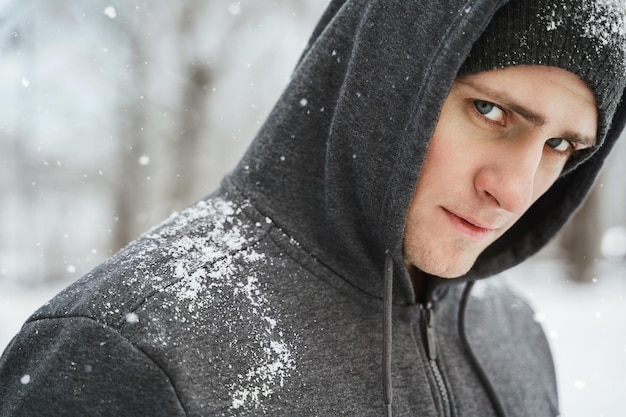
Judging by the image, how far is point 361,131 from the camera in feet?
5.24

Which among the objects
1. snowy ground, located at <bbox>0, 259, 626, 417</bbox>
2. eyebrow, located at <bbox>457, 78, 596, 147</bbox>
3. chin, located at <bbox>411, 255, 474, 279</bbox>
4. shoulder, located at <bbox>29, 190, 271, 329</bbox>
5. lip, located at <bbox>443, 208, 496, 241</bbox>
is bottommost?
snowy ground, located at <bbox>0, 259, 626, 417</bbox>

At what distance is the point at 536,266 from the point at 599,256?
4.04 feet

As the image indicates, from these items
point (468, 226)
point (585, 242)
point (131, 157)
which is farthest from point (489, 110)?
point (585, 242)

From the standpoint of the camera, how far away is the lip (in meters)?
1.62

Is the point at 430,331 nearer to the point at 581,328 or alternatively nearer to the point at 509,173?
the point at 509,173

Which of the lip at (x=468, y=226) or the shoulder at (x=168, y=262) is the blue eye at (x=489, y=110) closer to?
the lip at (x=468, y=226)

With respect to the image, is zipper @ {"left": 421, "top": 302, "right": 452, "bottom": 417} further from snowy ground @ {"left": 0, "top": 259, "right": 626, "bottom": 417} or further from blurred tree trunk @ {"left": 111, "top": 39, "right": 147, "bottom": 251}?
blurred tree trunk @ {"left": 111, "top": 39, "right": 147, "bottom": 251}

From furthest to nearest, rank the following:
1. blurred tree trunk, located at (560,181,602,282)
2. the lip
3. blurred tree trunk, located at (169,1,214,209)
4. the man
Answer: blurred tree trunk, located at (560,181,602,282) → blurred tree trunk, located at (169,1,214,209) → the lip → the man

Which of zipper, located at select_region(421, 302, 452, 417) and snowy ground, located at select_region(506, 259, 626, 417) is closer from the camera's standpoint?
zipper, located at select_region(421, 302, 452, 417)

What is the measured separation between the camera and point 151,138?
905cm

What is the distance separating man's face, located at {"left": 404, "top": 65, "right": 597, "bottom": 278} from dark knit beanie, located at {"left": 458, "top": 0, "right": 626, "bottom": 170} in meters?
0.03

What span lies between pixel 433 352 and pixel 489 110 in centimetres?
72

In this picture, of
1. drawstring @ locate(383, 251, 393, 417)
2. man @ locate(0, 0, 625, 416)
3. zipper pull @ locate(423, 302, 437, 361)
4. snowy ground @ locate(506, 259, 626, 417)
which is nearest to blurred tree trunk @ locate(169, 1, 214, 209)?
snowy ground @ locate(506, 259, 626, 417)

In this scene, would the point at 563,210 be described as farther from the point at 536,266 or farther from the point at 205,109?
the point at 536,266
